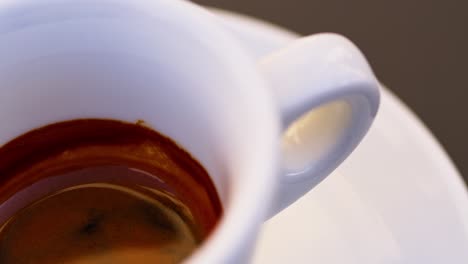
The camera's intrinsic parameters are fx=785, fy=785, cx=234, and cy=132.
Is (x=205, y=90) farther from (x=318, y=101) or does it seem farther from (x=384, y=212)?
(x=384, y=212)

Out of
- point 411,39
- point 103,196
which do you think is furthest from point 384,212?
point 411,39

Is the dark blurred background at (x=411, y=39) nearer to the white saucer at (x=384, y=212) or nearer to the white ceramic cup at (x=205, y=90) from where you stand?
the white saucer at (x=384, y=212)

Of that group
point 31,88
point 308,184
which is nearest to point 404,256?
point 308,184

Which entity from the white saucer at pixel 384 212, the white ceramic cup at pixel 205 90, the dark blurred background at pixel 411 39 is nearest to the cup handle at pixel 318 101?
the white ceramic cup at pixel 205 90

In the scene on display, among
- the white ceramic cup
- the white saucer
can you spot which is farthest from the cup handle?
the white saucer

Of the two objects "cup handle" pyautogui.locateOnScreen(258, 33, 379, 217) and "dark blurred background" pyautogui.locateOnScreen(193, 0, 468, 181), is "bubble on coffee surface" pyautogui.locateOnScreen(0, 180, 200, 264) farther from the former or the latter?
"dark blurred background" pyautogui.locateOnScreen(193, 0, 468, 181)

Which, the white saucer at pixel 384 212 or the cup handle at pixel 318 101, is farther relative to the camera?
the white saucer at pixel 384 212
